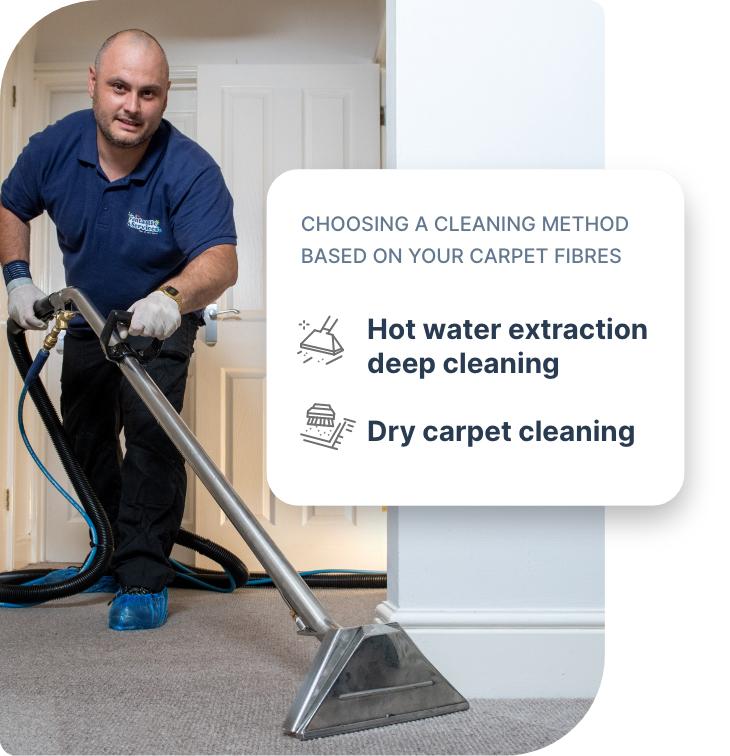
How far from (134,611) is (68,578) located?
169 mm

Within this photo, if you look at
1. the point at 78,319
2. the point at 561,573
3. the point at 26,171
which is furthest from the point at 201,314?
the point at 561,573

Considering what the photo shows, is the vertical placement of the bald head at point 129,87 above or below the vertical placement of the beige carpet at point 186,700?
above

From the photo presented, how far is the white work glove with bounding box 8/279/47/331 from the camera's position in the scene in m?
1.68

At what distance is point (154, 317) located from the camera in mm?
1399

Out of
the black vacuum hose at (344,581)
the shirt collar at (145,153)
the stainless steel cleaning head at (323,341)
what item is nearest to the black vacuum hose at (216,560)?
the black vacuum hose at (344,581)

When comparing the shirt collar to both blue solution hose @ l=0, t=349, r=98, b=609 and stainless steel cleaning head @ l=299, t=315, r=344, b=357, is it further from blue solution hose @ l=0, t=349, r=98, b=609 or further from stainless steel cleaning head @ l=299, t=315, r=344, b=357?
stainless steel cleaning head @ l=299, t=315, r=344, b=357

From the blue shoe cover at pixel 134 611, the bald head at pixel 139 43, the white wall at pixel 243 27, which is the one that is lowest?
the blue shoe cover at pixel 134 611

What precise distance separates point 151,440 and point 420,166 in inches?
35.4

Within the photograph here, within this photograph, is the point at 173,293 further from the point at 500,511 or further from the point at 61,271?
the point at 61,271

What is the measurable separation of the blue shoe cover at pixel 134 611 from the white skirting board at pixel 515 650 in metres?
0.70

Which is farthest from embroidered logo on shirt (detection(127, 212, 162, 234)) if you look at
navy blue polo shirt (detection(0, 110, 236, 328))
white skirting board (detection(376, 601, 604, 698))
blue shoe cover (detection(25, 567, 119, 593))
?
white skirting board (detection(376, 601, 604, 698))

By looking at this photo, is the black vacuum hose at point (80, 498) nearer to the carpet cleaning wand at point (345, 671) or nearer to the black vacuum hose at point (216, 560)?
the black vacuum hose at point (216, 560)

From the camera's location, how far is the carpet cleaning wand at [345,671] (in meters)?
1.04

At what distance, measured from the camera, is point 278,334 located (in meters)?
1.04
